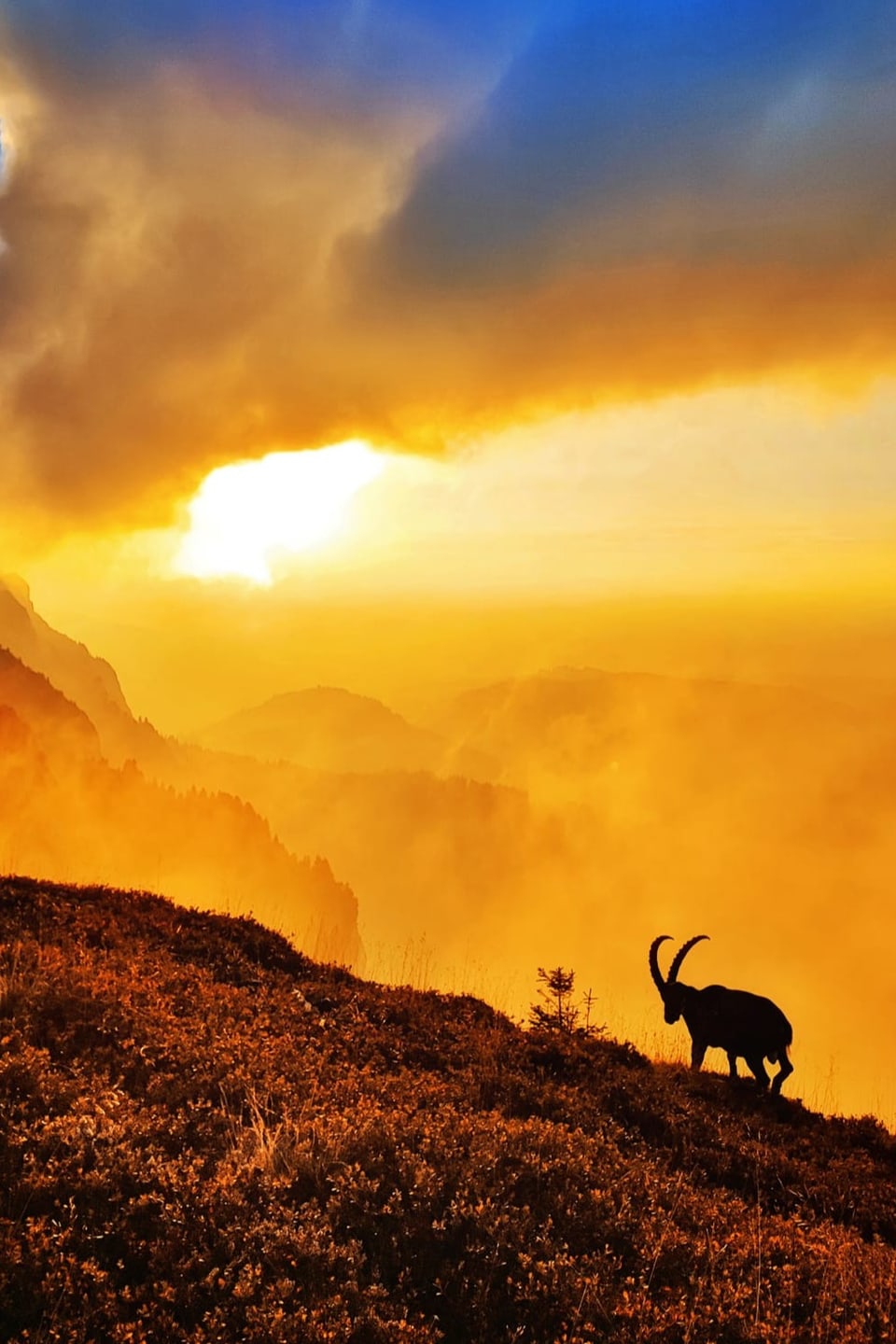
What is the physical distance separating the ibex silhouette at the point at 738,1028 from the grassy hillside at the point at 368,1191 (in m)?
1.93

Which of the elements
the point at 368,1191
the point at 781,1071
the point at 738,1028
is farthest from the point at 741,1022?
the point at 368,1191

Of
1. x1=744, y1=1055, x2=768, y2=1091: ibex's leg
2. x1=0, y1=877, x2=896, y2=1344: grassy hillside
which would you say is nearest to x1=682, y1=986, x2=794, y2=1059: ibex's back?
x1=744, y1=1055, x2=768, y2=1091: ibex's leg

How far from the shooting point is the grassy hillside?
5.78 metres

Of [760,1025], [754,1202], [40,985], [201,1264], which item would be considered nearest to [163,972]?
[40,985]

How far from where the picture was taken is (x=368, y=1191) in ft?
23.2

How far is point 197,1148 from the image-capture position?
7543 mm

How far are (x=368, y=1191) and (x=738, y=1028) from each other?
33.6ft

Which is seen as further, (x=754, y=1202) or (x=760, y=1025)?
(x=760, y=1025)

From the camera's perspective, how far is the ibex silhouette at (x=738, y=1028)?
14.9 meters

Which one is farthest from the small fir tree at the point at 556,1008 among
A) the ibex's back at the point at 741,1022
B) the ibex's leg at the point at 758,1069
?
the ibex's leg at the point at 758,1069

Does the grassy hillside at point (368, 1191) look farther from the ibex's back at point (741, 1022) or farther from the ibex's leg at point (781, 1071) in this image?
the ibex's back at point (741, 1022)

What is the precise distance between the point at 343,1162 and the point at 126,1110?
207 centimetres

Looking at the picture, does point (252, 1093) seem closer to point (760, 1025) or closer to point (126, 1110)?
point (126, 1110)

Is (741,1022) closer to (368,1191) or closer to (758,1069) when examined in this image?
(758,1069)
